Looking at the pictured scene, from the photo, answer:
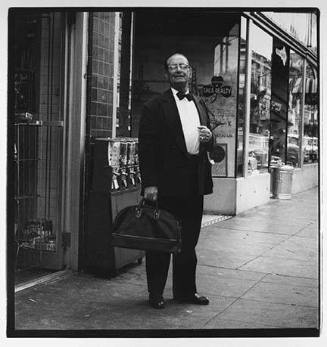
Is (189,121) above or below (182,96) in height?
below

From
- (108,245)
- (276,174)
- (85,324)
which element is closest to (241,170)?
(276,174)

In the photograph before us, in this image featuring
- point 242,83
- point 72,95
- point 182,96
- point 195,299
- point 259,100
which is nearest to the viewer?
point 182,96

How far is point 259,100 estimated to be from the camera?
33.0 feet

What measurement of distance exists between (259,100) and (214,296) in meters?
5.05

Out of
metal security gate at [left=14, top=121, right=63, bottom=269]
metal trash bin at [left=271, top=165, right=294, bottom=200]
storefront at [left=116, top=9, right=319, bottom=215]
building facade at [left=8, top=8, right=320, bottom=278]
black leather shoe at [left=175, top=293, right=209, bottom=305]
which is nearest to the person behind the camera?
black leather shoe at [left=175, top=293, right=209, bottom=305]

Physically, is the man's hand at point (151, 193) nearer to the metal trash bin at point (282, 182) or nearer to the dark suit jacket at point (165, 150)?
the dark suit jacket at point (165, 150)

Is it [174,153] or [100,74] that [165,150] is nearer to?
[174,153]

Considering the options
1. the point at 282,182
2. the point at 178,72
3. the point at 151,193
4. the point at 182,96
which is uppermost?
A: the point at 178,72

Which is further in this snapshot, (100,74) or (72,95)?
(100,74)

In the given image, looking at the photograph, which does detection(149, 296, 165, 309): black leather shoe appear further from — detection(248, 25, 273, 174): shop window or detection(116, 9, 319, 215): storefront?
detection(248, 25, 273, 174): shop window

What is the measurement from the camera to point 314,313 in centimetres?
535

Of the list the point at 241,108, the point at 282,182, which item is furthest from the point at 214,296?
the point at 282,182

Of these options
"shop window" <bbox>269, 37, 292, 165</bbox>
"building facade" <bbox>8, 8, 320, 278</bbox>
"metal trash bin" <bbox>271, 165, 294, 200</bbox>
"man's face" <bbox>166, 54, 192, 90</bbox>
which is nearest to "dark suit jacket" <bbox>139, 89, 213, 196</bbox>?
"man's face" <bbox>166, 54, 192, 90</bbox>

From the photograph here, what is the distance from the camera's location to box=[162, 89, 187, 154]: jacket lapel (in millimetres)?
5305
